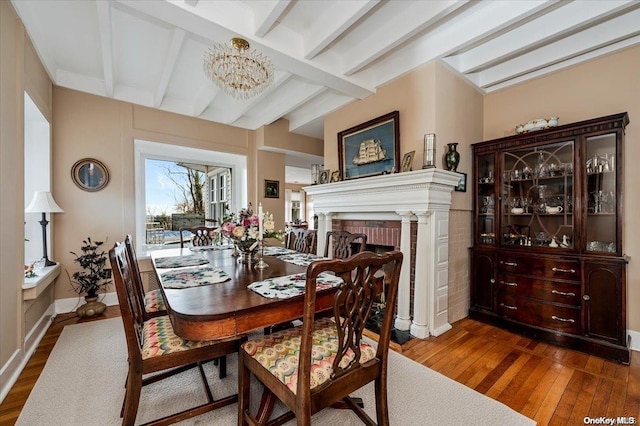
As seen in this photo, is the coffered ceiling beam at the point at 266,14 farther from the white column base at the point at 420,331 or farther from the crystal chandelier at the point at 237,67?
the white column base at the point at 420,331

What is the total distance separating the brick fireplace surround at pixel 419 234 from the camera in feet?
8.51

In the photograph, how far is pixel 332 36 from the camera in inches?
90.7

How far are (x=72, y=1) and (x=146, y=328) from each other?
2.54 m

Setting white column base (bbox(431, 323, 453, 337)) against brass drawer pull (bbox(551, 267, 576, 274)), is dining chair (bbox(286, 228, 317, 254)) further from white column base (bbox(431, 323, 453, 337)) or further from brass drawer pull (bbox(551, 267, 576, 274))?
brass drawer pull (bbox(551, 267, 576, 274))

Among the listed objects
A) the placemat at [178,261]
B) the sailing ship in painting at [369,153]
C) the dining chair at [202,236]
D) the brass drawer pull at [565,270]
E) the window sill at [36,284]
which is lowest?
the window sill at [36,284]

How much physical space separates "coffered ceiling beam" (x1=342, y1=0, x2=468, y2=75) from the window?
8.98ft

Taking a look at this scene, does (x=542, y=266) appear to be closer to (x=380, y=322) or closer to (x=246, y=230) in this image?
(x=380, y=322)

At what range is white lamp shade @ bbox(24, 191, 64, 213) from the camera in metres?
2.79

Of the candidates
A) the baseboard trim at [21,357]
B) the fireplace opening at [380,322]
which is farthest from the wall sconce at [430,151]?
the baseboard trim at [21,357]

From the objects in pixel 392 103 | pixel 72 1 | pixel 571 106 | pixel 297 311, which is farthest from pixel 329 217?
pixel 72 1

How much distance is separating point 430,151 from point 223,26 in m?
2.07

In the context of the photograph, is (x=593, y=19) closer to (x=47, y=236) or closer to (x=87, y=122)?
(x=87, y=122)

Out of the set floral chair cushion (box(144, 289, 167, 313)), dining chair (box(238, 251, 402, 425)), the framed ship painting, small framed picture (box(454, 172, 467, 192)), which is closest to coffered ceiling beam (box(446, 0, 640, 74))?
the framed ship painting

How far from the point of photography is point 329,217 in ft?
12.3
